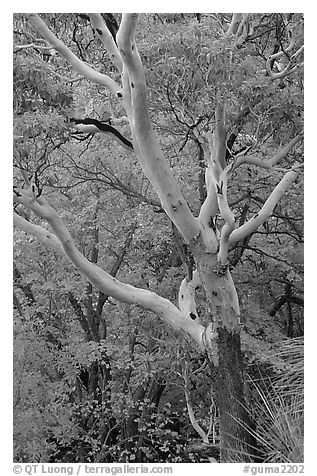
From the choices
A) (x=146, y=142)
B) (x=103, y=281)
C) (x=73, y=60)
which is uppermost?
(x=73, y=60)

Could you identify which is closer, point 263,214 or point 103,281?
point 103,281

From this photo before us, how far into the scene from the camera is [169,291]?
21.8 feet

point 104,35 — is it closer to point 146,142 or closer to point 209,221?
point 146,142

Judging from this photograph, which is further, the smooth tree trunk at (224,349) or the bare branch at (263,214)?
the bare branch at (263,214)

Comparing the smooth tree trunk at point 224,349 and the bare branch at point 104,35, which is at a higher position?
the bare branch at point 104,35

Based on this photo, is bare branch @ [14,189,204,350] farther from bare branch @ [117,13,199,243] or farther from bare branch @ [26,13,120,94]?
bare branch @ [26,13,120,94]

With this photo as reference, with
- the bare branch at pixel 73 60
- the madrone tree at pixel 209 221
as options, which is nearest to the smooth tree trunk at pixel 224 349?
the madrone tree at pixel 209 221

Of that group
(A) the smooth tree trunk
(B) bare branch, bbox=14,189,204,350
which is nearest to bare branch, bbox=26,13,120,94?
(B) bare branch, bbox=14,189,204,350

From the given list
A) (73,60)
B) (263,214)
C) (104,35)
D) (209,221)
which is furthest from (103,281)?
(104,35)

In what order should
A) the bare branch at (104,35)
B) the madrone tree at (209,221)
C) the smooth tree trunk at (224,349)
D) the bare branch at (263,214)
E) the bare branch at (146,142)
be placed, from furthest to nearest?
the bare branch at (263,214)
the smooth tree trunk at (224,349)
the bare branch at (104,35)
the madrone tree at (209,221)
the bare branch at (146,142)

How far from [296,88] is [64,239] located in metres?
2.23

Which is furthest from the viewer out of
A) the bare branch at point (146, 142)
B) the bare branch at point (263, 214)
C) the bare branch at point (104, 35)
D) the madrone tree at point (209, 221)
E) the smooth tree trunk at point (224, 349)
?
the bare branch at point (263, 214)

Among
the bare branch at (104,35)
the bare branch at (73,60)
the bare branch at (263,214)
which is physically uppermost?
the bare branch at (104,35)

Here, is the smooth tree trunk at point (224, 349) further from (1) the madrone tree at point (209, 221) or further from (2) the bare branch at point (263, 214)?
(2) the bare branch at point (263, 214)
